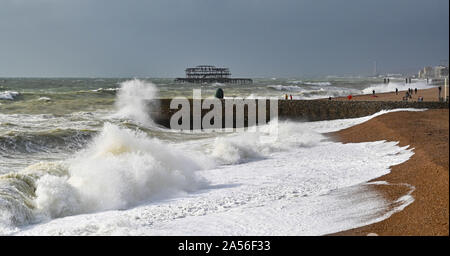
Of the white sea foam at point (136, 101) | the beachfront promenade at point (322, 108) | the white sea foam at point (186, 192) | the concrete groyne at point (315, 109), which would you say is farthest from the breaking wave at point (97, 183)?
the beachfront promenade at point (322, 108)

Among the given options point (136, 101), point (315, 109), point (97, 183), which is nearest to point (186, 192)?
point (97, 183)

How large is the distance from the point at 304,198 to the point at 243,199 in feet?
3.59

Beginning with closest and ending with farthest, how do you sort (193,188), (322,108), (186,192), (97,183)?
(97,183)
(186,192)
(193,188)
(322,108)

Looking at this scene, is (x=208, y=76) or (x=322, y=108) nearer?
(x=322, y=108)

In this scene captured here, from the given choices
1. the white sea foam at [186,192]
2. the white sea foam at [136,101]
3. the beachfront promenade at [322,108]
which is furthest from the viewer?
the white sea foam at [136,101]

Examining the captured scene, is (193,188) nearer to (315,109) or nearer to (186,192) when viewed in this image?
(186,192)

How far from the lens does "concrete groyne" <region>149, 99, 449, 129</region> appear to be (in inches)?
917

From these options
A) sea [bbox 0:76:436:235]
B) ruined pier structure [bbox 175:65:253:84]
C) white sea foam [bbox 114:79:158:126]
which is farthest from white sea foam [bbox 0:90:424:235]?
ruined pier structure [bbox 175:65:253:84]

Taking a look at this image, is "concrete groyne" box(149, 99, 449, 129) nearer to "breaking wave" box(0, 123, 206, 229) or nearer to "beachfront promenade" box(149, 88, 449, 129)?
"beachfront promenade" box(149, 88, 449, 129)

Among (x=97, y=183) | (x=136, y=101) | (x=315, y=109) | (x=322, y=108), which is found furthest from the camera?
(x=136, y=101)

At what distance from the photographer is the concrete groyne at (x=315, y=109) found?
23297 mm

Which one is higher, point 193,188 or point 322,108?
point 322,108

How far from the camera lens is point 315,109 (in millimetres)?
25016

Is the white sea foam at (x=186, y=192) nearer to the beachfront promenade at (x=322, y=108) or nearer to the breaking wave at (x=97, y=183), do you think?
the breaking wave at (x=97, y=183)
